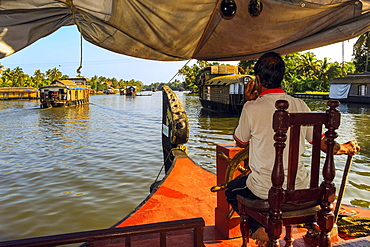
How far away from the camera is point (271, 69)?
2.07 meters

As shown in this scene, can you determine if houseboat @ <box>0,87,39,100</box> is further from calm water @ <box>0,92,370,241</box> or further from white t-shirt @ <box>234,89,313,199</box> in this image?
white t-shirt @ <box>234,89,313,199</box>

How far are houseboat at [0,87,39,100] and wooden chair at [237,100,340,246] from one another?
68.6 metres

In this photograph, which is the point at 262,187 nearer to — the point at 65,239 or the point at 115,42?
the point at 65,239

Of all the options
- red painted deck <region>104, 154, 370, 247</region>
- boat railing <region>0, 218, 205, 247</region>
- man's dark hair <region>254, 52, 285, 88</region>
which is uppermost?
man's dark hair <region>254, 52, 285, 88</region>

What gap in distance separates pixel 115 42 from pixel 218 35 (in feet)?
4.52

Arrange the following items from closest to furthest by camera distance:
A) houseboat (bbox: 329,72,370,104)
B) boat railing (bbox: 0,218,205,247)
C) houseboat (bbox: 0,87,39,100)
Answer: boat railing (bbox: 0,218,205,247), houseboat (bbox: 329,72,370,104), houseboat (bbox: 0,87,39,100)

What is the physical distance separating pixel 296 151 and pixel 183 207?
2483mm

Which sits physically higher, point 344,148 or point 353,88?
point 353,88

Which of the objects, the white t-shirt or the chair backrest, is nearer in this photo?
the chair backrest

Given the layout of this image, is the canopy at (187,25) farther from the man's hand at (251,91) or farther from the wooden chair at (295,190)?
the wooden chair at (295,190)

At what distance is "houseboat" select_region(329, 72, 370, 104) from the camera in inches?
1253

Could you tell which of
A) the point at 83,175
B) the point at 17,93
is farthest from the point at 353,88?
the point at 17,93

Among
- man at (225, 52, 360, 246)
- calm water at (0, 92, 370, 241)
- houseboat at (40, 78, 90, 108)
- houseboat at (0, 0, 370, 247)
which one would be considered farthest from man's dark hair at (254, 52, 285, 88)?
houseboat at (40, 78, 90, 108)

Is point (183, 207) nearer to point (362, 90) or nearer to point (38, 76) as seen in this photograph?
point (362, 90)
